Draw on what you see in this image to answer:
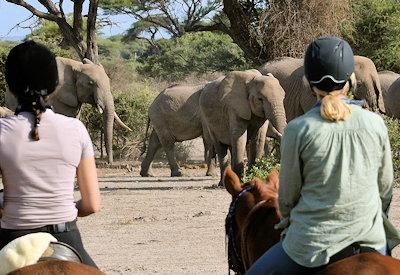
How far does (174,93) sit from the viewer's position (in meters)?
25.4

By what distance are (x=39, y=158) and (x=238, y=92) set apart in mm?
15049

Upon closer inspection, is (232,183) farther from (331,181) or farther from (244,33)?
(244,33)

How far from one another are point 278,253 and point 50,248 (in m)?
0.93

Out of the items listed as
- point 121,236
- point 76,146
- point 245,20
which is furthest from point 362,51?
point 76,146

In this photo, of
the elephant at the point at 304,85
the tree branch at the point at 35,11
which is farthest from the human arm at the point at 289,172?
the tree branch at the point at 35,11

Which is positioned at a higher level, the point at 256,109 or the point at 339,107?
the point at 339,107

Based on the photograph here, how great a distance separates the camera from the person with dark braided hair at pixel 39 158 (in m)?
4.64

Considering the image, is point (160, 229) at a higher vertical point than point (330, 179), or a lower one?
lower

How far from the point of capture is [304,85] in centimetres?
2183

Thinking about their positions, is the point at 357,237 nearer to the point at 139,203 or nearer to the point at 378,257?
the point at 378,257

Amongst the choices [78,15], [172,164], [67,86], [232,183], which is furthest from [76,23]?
[232,183]

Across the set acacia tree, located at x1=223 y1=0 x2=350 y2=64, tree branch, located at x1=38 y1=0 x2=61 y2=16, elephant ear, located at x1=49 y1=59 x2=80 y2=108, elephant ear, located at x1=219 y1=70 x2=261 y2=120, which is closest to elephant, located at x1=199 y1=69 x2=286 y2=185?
elephant ear, located at x1=219 y1=70 x2=261 y2=120

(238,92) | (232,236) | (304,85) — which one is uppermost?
(232,236)

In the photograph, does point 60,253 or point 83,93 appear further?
point 83,93
